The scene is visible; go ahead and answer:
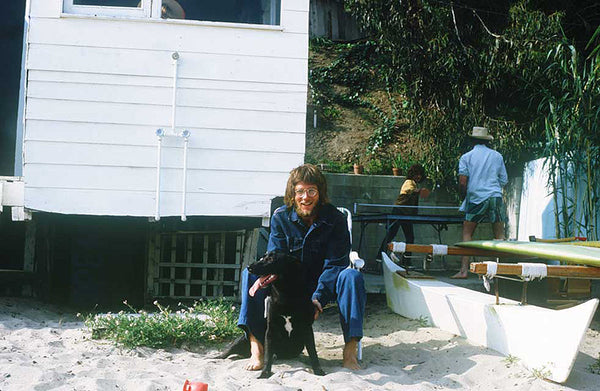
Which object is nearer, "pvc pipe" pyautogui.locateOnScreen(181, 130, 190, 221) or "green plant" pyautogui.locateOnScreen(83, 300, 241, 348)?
"green plant" pyautogui.locateOnScreen(83, 300, 241, 348)

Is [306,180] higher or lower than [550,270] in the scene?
higher

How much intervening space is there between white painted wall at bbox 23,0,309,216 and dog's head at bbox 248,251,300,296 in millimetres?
1844

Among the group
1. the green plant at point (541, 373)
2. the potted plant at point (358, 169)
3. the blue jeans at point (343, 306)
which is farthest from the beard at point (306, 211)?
the potted plant at point (358, 169)

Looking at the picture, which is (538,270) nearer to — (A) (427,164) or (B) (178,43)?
(B) (178,43)

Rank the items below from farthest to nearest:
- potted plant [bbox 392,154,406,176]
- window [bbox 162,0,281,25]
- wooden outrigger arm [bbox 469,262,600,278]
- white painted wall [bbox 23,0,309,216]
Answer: potted plant [bbox 392,154,406,176]
window [bbox 162,0,281,25]
white painted wall [bbox 23,0,309,216]
wooden outrigger arm [bbox 469,262,600,278]

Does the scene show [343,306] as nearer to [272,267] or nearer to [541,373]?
[272,267]

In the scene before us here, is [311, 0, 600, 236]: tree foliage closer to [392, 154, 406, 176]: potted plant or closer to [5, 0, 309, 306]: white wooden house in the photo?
[392, 154, 406, 176]: potted plant

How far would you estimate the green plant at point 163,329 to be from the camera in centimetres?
401

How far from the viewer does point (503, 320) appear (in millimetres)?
3740

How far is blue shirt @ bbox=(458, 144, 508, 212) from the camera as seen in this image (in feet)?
21.0

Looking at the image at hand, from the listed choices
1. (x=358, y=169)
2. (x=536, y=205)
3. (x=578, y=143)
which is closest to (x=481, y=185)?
(x=578, y=143)

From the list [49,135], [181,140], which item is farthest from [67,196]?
[181,140]

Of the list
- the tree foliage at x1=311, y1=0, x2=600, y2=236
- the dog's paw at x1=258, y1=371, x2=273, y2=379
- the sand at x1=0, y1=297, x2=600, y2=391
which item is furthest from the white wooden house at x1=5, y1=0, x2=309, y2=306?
the tree foliage at x1=311, y1=0, x2=600, y2=236

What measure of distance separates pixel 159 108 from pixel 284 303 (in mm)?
2413
